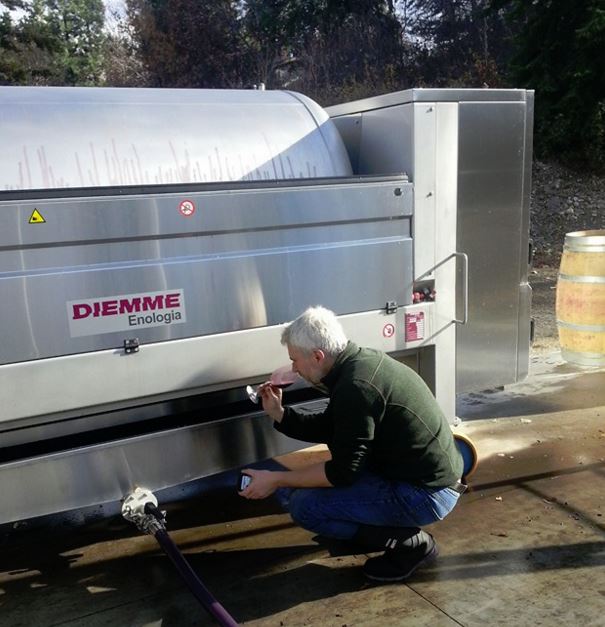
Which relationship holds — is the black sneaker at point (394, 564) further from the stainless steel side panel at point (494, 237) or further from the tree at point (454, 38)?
the tree at point (454, 38)

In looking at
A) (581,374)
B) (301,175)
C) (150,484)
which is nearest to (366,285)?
(301,175)

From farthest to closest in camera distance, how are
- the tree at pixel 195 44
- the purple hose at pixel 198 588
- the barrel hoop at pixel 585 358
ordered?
the tree at pixel 195 44 → the barrel hoop at pixel 585 358 → the purple hose at pixel 198 588

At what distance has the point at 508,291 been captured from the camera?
4.02 metres

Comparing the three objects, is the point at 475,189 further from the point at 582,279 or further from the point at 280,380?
the point at 582,279

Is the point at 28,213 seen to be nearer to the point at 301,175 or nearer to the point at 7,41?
the point at 301,175

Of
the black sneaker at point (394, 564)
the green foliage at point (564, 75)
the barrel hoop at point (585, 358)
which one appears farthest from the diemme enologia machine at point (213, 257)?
the green foliage at point (564, 75)

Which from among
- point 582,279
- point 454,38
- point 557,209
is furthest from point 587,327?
point 454,38

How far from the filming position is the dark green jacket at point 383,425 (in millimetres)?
2652

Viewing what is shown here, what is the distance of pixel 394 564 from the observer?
2879 millimetres

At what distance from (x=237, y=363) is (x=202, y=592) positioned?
3.07 feet

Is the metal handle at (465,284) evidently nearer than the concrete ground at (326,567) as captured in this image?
No

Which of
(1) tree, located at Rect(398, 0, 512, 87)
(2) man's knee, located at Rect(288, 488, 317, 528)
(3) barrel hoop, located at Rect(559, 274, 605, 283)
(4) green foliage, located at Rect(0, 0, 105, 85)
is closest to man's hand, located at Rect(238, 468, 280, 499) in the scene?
(2) man's knee, located at Rect(288, 488, 317, 528)

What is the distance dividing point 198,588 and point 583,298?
12.7 ft

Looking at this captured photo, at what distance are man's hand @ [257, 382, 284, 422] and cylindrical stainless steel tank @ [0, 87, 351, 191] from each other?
1033 millimetres
